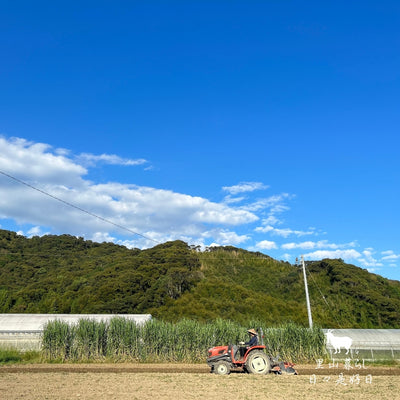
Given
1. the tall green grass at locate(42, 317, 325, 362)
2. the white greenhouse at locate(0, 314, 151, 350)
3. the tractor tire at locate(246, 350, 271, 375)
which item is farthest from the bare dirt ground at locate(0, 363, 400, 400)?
the white greenhouse at locate(0, 314, 151, 350)

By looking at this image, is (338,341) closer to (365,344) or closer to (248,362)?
(365,344)

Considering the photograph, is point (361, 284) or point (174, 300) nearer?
point (174, 300)

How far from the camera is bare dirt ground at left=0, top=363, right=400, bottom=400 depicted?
9.97m

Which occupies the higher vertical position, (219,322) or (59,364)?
(219,322)

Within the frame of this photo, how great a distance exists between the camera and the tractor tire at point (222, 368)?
13.5 metres

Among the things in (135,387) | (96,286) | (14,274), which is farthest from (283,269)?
(135,387)

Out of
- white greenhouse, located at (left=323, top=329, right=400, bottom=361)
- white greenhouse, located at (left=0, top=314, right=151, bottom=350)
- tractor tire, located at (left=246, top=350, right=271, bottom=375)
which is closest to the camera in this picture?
tractor tire, located at (left=246, top=350, right=271, bottom=375)

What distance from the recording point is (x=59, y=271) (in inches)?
2104

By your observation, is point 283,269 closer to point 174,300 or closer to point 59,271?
point 174,300

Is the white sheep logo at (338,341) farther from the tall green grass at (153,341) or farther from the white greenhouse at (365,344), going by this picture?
the tall green grass at (153,341)

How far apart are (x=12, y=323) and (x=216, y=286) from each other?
2662 centimetres

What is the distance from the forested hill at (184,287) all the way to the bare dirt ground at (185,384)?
18755mm

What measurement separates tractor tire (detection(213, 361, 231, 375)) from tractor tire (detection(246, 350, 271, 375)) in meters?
0.71

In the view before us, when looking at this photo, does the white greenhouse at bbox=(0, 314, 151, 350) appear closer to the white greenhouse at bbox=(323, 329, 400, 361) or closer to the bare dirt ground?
the bare dirt ground
